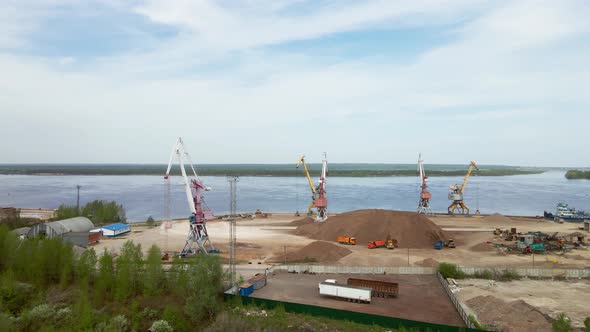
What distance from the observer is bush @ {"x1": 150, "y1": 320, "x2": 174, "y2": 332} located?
26500 mm

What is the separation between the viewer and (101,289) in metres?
29.8

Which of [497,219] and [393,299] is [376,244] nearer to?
[393,299]

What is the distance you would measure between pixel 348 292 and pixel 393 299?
12.0ft

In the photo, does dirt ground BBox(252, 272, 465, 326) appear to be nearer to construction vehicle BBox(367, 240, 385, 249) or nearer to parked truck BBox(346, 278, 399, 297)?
parked truck BBox(346, 278, 399, 297)

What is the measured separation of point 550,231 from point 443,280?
3906 cm

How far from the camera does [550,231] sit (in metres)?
63.0

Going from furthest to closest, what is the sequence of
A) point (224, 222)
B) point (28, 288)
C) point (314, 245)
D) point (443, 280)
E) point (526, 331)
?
point (224, 222)
point (314, 245)
point (443, 280)
point (28, 288)
point (526, 331)

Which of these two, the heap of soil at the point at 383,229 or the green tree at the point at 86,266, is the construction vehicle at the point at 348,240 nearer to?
the heap of soil at the point at 383,229

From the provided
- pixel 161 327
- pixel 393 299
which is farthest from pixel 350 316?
pixel 161 327

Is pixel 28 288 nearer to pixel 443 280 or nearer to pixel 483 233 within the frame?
→ pixel 443 280

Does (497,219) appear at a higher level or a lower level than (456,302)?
higher

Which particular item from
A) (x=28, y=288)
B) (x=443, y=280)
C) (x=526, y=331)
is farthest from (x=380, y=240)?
(x=28, y=288)

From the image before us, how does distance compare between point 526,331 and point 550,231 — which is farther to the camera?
point 550,231

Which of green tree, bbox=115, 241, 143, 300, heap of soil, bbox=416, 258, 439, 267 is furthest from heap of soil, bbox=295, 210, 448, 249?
green tree, bbox=115, 241, 143, 300
